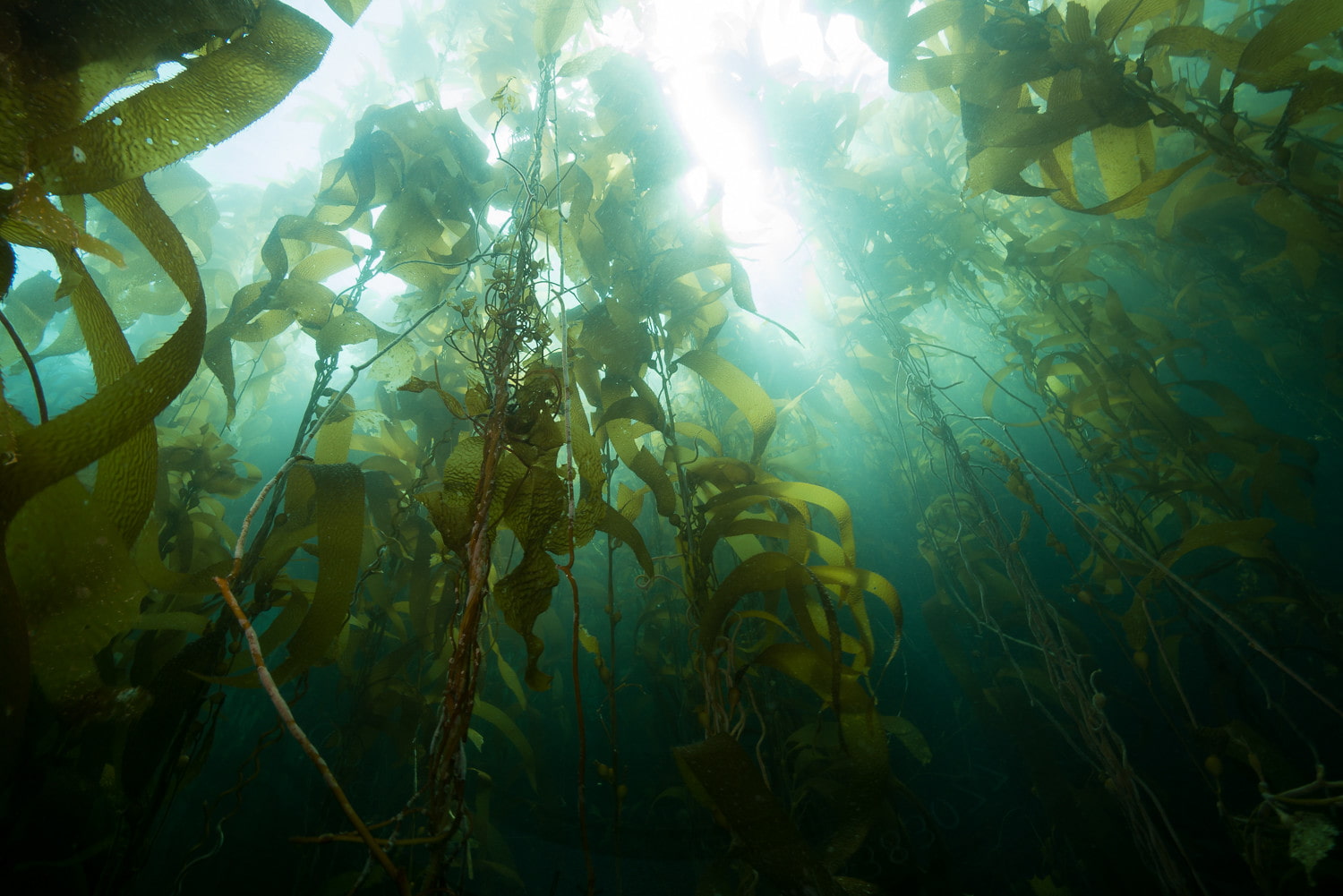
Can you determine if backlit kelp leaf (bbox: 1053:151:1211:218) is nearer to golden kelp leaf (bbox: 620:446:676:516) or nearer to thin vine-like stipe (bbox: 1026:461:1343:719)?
thin vine-like stipe (bbox: 1026:461:1343:719)

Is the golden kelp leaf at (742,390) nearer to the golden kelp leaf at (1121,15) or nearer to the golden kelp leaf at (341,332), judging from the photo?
Result: the golden kelp leaf at (341,332)

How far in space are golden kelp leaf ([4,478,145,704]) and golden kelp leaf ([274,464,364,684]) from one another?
0.20 meters

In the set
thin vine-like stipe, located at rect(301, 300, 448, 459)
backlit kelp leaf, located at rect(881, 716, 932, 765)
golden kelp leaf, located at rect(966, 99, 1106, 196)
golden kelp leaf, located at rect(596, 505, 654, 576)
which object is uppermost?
golden kelp leaf, located at rect(966, 99, 1106, 196)

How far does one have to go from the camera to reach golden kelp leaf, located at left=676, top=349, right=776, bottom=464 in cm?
114

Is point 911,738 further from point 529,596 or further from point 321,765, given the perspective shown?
point 321,765


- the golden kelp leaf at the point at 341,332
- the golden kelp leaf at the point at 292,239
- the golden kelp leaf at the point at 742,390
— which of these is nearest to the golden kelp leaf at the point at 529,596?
the golden kelp leaf at the point at 742,390

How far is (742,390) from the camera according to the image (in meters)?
1.15

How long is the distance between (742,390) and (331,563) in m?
0.88

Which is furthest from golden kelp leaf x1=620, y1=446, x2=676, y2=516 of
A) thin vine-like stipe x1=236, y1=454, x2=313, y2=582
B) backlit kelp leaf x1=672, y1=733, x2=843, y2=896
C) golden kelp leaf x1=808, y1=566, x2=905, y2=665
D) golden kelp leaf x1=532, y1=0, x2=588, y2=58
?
golden kelp leaf x1=532, y1=0, x2=588, y2=58

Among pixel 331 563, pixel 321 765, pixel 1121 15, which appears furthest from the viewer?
pixel 1121 15

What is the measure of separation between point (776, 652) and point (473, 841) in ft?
4.68

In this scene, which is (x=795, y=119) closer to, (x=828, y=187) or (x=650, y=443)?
(x=828, y=187)

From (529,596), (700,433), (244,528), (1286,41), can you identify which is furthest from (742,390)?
(1286,41)

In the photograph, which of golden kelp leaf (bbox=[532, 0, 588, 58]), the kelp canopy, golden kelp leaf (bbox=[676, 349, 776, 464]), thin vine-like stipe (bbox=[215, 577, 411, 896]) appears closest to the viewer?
thin vine-like stipe (bbox=[215, 577, 411, 896])
